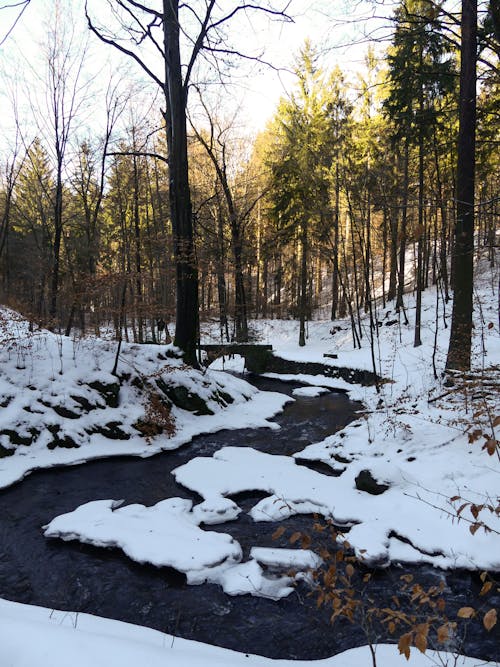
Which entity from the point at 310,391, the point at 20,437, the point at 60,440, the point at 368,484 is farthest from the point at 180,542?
the point at 310,391

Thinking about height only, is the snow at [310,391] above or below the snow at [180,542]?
below

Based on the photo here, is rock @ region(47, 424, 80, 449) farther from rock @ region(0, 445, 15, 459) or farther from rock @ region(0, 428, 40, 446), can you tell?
rock @ region(0, 445, 15, 459)

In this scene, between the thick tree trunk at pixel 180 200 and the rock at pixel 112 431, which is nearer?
the rock at pixel 112 431

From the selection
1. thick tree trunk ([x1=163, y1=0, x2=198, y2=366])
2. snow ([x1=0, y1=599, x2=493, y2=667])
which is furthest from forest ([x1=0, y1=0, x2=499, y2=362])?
snow ([x1=0, y1=599, x2=493, y2=667])

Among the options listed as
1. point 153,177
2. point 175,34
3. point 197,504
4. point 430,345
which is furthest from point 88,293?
point 153,177

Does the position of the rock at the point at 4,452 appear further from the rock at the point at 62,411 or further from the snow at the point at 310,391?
the snow at the point at 310,391

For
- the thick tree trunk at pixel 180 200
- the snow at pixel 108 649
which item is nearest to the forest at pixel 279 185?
the thick tree trunk at pixel 180 200

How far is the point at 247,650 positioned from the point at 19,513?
382 cm

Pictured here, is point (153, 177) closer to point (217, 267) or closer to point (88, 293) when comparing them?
point (217, 267)

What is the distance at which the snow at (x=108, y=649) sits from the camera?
87.8 inches

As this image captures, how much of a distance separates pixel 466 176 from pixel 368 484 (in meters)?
6.54

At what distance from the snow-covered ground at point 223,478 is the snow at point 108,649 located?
0.04 ft

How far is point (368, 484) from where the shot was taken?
19.3 feet

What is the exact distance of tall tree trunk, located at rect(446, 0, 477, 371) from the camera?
8.03 meters
